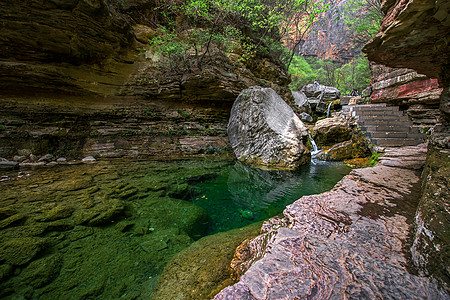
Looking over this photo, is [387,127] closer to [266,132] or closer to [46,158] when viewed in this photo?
[266,132]

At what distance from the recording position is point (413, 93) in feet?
25.0

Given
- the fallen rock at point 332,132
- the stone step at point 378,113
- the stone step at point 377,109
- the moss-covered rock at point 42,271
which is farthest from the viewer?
the fallen rock at point 332,132

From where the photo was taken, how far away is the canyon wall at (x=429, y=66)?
1.15 meters

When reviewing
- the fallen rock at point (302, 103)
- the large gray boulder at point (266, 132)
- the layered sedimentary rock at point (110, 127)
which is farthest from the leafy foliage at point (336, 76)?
the layered sedimentary rock at point (110, 127)

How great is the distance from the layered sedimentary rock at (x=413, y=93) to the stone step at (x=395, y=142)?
1528 mm

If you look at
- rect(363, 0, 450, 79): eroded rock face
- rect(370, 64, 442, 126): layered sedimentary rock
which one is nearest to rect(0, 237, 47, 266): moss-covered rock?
rect(363, 0, 450, 79): eroded rock face

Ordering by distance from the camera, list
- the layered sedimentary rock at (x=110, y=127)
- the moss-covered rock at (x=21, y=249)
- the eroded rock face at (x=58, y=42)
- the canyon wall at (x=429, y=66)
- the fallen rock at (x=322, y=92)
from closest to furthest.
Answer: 1. the canyon wall at (x=429, y=66)
2. the moss-covered rock at (x=21, y=249)
3. the eroded rock face at (x=58, y=42)
4. the layered sedimentary rock at (x=110, y=127)
5. the fallen rock at (x=322, y=92)

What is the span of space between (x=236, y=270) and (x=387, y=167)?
4284 mm

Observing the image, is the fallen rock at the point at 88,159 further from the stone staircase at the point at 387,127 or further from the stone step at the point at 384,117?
the stone step at the point at 384,117

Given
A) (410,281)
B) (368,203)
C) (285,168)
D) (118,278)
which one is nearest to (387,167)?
(368,203)

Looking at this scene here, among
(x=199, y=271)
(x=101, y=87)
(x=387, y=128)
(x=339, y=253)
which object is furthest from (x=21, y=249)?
(x=387, y=128)

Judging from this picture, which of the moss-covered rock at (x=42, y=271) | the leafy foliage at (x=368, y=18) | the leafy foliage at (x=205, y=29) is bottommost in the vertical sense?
the moss-covered rock at (x=42, y=271)

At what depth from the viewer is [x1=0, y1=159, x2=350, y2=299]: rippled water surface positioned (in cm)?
171

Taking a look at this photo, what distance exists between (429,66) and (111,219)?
604 cm
